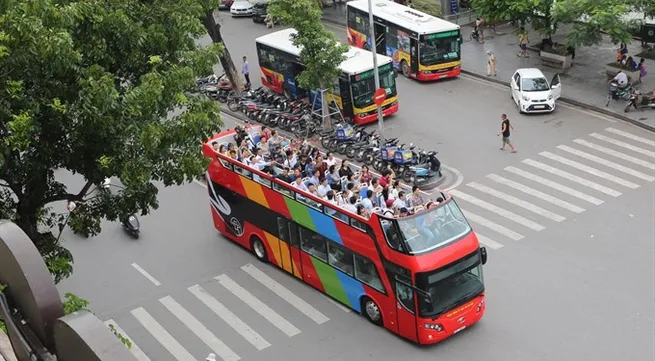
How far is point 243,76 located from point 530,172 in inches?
613

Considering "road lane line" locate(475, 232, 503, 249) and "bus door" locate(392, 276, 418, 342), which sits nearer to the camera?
"bus door" locate(392, 276, 418, 342)

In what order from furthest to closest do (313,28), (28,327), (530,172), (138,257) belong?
(313,28) < (530,172) < (138,257) < (28,327)

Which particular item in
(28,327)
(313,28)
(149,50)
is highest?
(28,327)

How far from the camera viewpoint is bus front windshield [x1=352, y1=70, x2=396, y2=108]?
99.7 ft

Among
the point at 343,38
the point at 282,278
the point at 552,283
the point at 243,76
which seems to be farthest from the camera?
the point at 343,38

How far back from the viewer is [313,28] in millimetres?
28594

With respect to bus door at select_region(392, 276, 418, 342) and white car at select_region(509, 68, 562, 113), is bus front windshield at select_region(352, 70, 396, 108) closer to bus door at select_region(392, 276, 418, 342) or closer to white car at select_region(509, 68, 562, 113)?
white car at select_region(509, 68, 562, 113)

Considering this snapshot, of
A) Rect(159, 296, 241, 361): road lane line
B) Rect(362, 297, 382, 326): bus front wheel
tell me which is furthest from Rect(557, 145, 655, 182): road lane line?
Rect(159, 296, 241, 361): road lane line

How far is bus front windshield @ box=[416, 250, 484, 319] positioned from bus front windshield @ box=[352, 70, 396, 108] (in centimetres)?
1367

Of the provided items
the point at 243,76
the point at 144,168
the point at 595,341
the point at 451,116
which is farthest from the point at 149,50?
the point at 243,76

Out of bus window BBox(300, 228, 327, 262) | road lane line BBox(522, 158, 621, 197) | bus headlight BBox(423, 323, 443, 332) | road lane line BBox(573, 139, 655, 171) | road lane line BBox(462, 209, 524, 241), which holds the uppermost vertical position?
bus window BBox(300, 228, 327, 262)

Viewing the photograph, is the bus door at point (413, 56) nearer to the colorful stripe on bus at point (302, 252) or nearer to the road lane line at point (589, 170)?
the road lane line at point (589, 170)

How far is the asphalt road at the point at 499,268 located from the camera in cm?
1836

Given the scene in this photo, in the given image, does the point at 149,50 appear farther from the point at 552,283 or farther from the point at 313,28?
the point at 313,28
